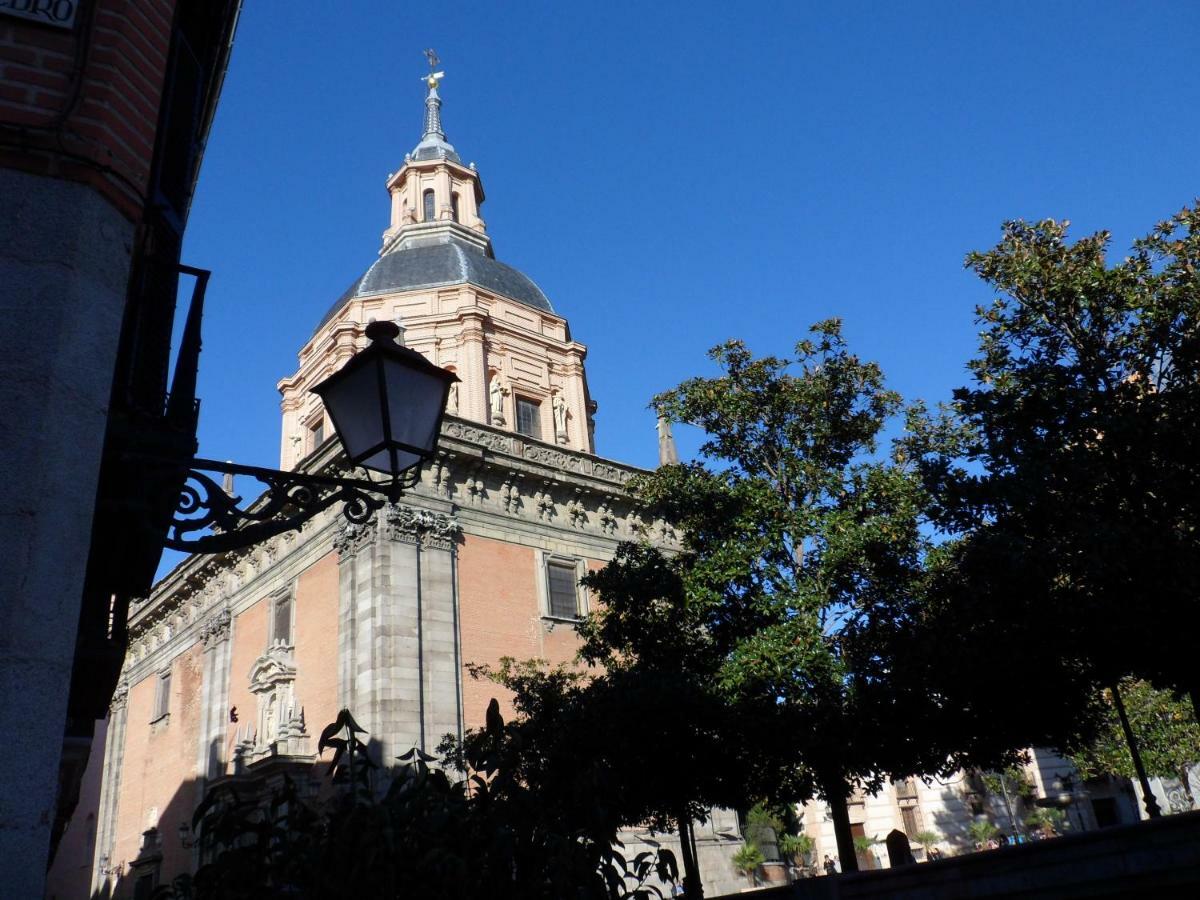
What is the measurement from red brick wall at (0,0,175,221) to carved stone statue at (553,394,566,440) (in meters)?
24.1

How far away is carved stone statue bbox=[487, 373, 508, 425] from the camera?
2659 centimetres

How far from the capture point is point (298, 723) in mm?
19641

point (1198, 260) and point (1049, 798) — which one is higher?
point (1198, 260)

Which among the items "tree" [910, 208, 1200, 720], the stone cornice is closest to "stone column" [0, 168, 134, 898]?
"tree" [910, 208, 1200, 720]

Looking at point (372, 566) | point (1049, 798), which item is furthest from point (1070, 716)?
point (1049, 798)

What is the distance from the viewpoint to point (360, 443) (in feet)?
13.4

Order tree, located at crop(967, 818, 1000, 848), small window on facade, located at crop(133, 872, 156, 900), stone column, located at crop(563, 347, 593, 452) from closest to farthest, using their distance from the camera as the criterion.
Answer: small window on facade, located at crop(133, 872, 156, 900), stone column, located at crop(563, 347, 593, 452), tree, located at crop(967, 818, 1000, 848)

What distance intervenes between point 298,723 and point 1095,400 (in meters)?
15.7

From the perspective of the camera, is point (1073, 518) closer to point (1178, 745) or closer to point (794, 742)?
point (794, 742)

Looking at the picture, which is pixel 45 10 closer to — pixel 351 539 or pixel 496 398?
pixel 351 539

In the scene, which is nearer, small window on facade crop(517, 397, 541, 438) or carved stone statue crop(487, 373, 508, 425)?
carved stone statue crop(487, 373, 508, 425)

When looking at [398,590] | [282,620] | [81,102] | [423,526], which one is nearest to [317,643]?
[282,620]

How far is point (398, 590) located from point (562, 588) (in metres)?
4.68

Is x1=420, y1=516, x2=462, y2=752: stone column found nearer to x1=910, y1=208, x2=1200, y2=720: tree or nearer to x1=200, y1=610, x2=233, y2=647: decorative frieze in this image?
x1=200, y1=610, x2=233, y2=647: decorative frieze
